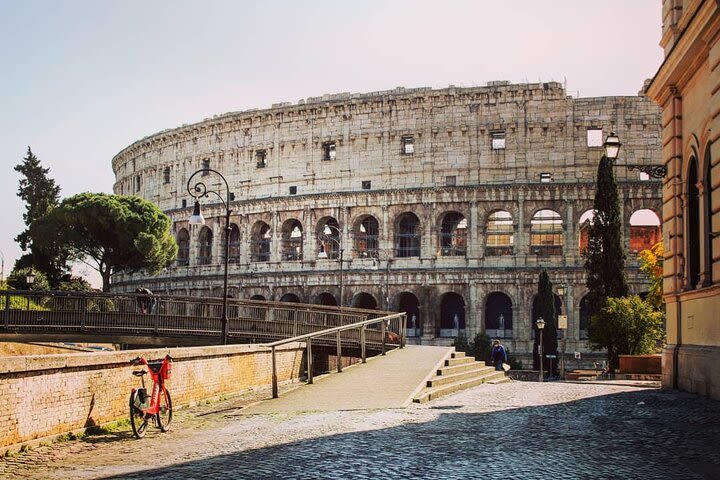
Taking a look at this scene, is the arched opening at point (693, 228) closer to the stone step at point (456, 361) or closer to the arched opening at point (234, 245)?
the stone step at point (456, 361)

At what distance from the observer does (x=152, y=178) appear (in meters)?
71.3

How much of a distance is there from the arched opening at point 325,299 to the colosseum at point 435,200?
10 centimetres

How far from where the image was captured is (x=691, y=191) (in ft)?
59.5

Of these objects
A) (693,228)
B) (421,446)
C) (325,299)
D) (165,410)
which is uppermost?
(693,228)

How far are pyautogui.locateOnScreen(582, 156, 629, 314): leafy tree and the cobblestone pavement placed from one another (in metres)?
24.5

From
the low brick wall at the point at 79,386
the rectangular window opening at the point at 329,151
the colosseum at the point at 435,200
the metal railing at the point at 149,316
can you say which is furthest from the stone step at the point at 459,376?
the rectangular window opening at the point at 329,151

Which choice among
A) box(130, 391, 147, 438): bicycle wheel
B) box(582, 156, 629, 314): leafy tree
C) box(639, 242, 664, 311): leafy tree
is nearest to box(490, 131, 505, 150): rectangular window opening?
box(582, 156, 629, 314): leafy tree

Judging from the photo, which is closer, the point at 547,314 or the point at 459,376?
the point at 459,376

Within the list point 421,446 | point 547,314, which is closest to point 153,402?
point 421,446

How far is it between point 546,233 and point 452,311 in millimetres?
7914

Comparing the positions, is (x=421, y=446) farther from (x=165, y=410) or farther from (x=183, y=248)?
(x=183, y=248)

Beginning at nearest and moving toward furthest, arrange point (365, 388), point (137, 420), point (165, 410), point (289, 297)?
point (137, 420), point (165, 410), point (365, 388), point (289, 297)

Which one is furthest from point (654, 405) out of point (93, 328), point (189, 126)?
point (189, 126)

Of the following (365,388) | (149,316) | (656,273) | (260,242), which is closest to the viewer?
(365,388)
